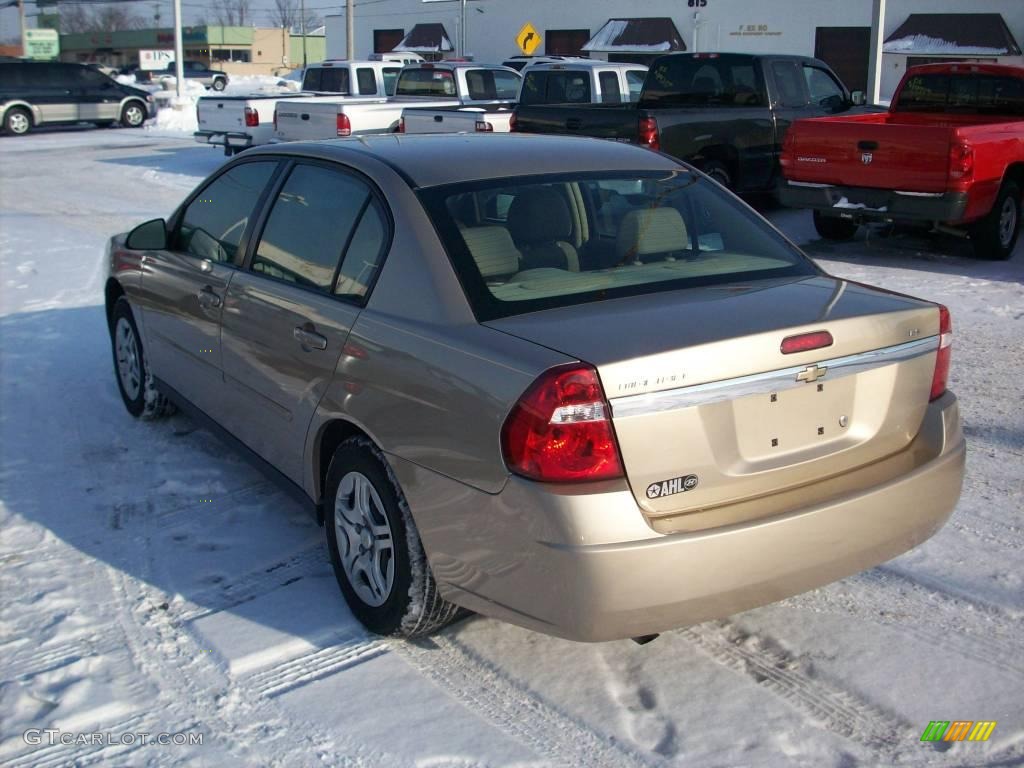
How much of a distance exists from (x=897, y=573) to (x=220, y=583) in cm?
265

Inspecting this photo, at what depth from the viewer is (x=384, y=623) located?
3.88 m

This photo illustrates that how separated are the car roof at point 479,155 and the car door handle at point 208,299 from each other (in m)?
0.69

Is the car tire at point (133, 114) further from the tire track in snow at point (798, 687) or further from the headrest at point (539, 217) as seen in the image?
the tire track in snow at point (798, 687)

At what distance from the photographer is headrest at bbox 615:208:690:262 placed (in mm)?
4145

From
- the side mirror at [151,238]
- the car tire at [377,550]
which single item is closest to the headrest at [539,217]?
the car tire at [377,550]

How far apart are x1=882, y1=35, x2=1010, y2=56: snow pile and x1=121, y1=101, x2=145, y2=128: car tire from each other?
2200 centimetres

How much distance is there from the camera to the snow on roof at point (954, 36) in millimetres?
32344

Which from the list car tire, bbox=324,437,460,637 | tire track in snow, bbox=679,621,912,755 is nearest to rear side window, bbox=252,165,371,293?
car tire, bbox=324,437,460,637

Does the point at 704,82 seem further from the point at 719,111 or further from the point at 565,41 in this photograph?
the point at 565,41

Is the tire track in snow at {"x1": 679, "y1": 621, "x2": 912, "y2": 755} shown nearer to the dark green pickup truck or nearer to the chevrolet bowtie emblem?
the chevrolet bowtie emblem

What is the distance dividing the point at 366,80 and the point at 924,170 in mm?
13737

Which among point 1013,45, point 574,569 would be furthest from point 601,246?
point 1013,45

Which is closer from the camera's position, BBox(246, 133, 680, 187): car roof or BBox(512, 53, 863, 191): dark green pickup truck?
BBox(246, 133, 680, 187): car roof

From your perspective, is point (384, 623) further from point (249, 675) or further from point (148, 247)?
point (148, 247)
